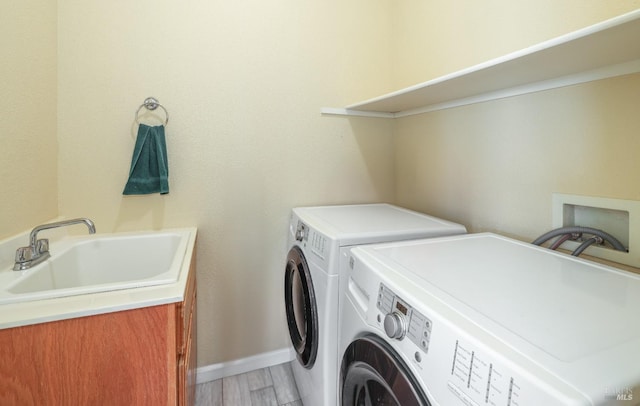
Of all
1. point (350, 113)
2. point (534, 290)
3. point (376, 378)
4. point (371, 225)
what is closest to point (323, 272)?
point (371, 225)

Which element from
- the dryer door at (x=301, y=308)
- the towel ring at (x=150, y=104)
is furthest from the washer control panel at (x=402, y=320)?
the towel ring at (x=150, y=104)

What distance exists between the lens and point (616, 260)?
3.07ft

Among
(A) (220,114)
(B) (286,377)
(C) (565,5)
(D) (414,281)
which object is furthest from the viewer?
(B) (286,377)

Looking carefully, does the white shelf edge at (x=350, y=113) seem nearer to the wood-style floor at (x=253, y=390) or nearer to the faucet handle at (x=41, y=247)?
the faucet handle at (x=41, y=247)

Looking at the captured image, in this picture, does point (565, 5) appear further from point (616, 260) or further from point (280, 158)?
point (280, 158)

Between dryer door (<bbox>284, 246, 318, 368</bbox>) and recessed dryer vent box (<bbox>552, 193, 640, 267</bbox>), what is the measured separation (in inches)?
39.5

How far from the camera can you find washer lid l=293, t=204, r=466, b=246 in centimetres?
116

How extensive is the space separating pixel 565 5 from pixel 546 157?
542mm

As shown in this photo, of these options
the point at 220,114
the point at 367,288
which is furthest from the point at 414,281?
the point at 220,114

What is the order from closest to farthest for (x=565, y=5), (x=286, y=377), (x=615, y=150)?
(x=615, y=150)
(x=565, y=5)
(x=286, y=377)

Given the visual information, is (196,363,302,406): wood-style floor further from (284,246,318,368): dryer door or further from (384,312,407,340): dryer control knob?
(384,312,407,340): dryer control knob

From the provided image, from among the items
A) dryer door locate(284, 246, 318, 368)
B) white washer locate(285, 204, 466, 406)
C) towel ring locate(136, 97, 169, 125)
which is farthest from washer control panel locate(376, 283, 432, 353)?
towel ring locate(136, 97, 169, 125)

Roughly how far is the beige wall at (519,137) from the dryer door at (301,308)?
88 centimetres

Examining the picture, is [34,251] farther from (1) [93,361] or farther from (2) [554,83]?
(2) [554,83]
